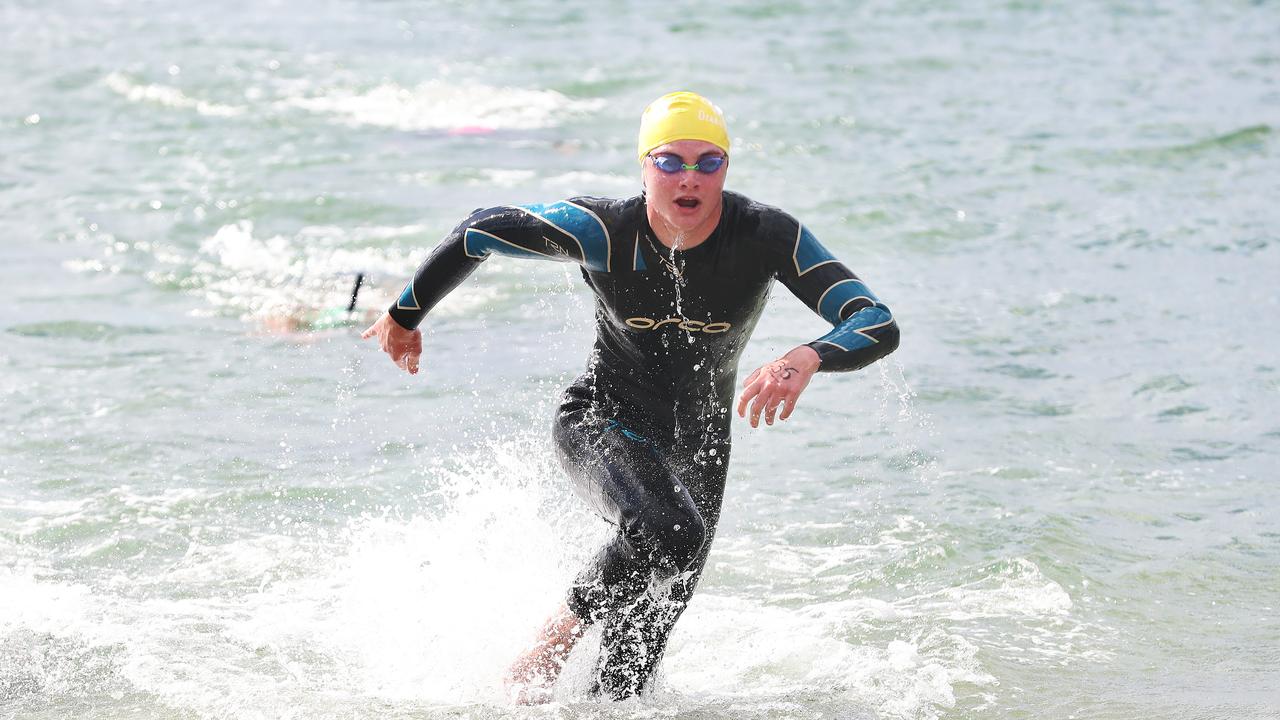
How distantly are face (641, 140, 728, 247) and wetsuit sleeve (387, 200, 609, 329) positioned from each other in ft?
0.78

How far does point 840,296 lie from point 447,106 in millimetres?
14712

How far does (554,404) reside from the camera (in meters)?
9.18

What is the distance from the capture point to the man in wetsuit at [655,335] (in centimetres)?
517

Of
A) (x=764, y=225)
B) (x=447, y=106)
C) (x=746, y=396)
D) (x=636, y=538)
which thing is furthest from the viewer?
(x=447, y=106)

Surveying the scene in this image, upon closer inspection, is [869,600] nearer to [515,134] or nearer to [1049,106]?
[515,134]

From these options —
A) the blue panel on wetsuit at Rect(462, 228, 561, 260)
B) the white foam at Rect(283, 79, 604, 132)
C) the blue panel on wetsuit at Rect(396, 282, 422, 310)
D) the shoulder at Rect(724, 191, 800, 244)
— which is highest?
the shoulder at Rect(724, 191, 800, 244)

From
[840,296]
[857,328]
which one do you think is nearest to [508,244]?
[840,296]

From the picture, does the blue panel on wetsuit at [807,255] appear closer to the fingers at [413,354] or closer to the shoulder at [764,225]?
the shoulder at [764,225]

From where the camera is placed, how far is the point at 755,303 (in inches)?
215

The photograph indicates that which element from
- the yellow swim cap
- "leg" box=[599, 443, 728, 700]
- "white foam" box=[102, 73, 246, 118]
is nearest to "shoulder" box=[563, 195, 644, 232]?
the yellow swim cap

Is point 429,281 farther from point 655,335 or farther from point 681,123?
point 681,123

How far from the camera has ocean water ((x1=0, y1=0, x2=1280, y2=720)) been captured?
6141mm

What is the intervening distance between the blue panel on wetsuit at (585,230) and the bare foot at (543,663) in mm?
1217

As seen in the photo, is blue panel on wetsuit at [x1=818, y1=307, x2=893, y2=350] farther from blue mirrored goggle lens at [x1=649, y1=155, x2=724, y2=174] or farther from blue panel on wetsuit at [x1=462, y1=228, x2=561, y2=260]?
blue panel on wetsuit at [x1=462, y1=228, x2=561, y2=260]
